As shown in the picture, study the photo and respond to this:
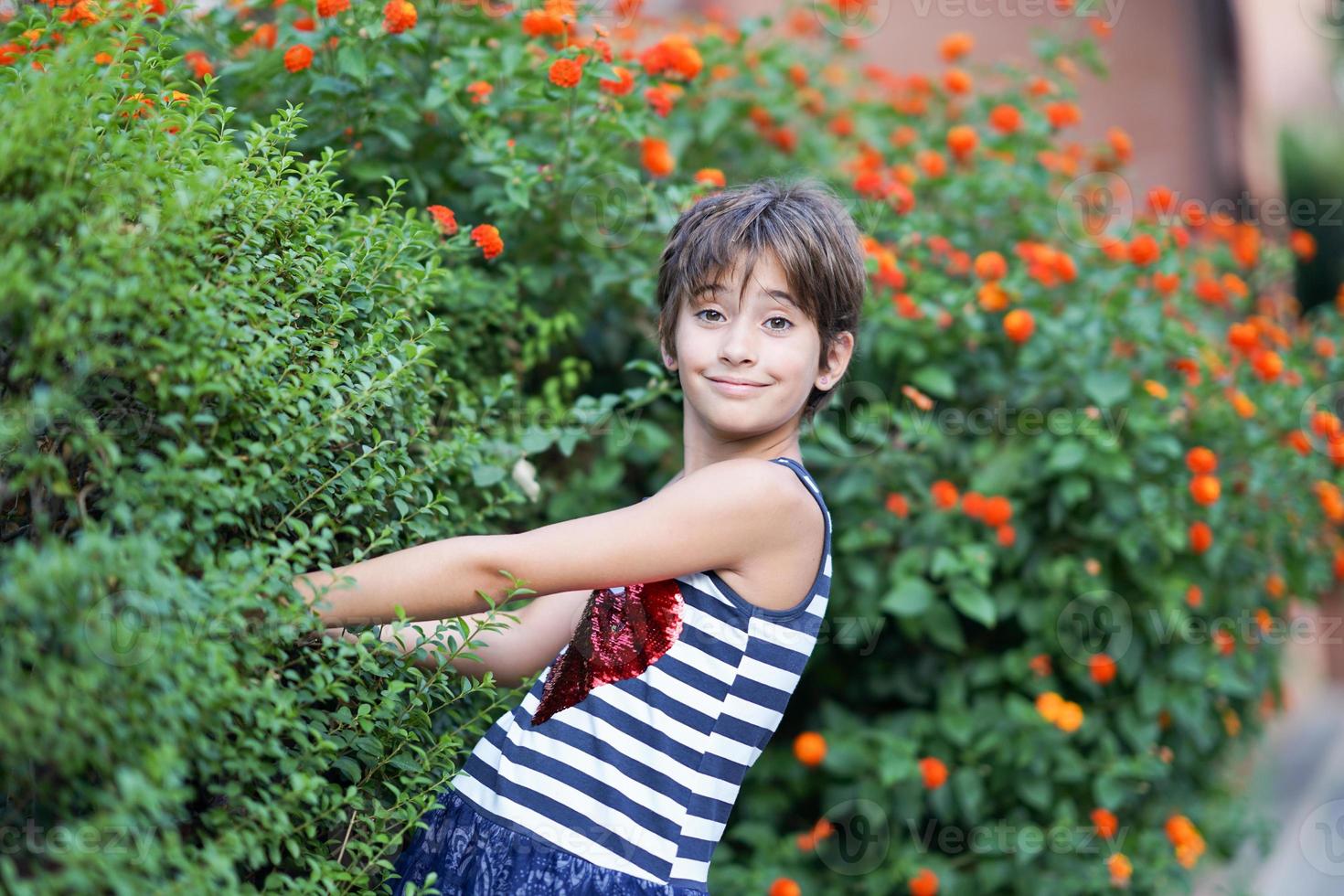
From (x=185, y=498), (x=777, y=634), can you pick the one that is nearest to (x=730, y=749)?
(x=777, y=634)

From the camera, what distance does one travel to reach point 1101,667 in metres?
2.73

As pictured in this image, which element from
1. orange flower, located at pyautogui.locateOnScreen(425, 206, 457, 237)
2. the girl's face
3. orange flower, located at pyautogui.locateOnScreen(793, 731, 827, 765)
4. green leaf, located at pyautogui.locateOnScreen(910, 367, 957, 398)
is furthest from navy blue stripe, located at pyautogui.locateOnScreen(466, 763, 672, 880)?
green leaf, located at pyautogui.locateOnScreen(910, 367, 957, 398)

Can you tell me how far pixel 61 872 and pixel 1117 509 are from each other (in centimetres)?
232

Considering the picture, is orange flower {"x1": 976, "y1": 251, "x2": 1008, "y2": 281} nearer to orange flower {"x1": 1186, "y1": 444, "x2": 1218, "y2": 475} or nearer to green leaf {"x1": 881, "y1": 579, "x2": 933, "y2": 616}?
orange flower {"x1": 1186, "y1": 444, "x2": 1218, "y2": 475}

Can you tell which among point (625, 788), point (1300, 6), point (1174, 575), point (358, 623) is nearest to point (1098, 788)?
point (1174, 575)

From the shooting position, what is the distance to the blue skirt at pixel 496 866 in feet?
4.46

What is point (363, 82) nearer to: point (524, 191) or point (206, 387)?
point (524, 191)

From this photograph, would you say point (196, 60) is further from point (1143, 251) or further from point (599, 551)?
point (1143, 251)

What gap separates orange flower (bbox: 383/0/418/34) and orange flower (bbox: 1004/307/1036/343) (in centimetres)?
147

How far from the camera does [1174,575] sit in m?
2.85

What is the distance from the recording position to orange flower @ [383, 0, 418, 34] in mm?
1992

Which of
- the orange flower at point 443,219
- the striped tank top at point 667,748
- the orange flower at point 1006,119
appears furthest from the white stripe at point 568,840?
the orange flower at point 1006,119

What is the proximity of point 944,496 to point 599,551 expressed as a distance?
4.68 ft

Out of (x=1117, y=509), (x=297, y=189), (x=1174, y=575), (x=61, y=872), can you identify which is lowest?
(x=1174, y=575)
